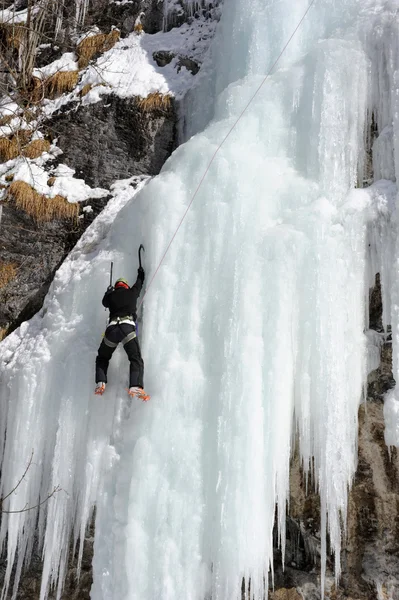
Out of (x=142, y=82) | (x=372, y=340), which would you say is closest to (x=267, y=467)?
(x=372, y=340)

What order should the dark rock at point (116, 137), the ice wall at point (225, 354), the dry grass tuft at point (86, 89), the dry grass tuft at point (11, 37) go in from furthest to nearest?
the dry grass tuft at point (11, 37), the dry grass tuft at point (86, 89), the dark rock at point (116, 137), the ice wall at point (225, 354)

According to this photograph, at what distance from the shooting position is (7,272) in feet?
22.5

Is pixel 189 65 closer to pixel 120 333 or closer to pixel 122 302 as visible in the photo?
pixel 122 302

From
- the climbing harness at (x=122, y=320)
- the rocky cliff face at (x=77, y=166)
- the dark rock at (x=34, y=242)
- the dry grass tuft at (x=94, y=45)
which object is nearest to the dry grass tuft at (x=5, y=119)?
the rocky cliff face at (x=77, y=166)

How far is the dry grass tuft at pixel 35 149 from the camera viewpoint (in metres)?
7.27

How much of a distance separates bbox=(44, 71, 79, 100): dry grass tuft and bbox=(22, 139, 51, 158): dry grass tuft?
2.42 ft

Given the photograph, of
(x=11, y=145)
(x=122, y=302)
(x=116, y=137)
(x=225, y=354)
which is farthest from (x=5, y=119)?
(x=225, y=354)

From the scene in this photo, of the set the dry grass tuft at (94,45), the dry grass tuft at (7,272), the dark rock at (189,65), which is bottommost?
the dry grass tuft at (7,272)

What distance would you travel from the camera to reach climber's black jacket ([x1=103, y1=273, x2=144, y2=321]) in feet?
16.3

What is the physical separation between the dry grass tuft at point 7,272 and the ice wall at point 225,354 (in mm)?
1159

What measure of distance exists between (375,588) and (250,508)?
2.44 metres

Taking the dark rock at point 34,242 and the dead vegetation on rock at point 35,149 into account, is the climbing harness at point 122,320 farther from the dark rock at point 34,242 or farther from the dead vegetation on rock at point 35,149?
the dead vegetation on rock at point 35,149

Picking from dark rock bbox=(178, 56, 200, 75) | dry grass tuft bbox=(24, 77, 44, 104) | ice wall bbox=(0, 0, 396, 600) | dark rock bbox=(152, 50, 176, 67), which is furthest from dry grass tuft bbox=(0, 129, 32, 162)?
ice wall bbox=(0, 0, 396, 600)

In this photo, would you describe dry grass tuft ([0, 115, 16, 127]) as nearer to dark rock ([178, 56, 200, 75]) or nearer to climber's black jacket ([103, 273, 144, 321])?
dark rock ([178, 56, 200, 75])
